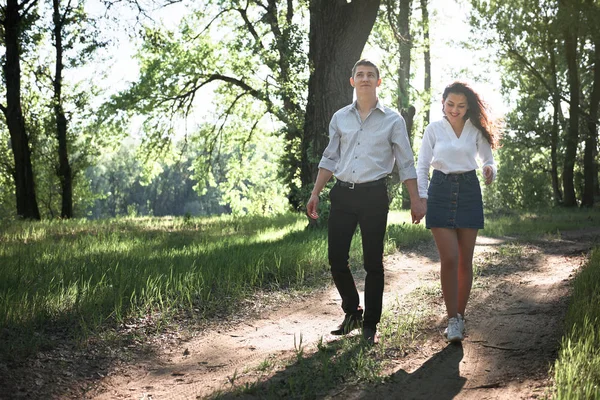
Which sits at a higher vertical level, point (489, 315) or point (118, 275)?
point (118, 275)

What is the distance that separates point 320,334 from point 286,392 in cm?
145

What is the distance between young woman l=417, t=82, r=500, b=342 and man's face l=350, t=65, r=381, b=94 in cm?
64

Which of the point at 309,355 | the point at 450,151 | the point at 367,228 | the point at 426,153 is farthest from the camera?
the point at 426,153

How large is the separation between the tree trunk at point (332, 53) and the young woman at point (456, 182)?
6.21 m

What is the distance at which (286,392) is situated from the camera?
3.61m

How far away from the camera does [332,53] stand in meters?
11.1

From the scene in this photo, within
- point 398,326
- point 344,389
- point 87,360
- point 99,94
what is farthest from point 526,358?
point 99,94

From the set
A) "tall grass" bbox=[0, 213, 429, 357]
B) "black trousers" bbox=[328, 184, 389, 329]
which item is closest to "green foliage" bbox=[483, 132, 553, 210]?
"tall grass" bbox=[0, 213, 429, 357]

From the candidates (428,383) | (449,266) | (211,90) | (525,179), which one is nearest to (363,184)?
(449,266)

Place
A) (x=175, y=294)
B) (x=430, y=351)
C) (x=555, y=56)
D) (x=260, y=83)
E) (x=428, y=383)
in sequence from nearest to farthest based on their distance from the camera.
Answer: (x=428, y=383) < (x=430, y=351) < (x=175, y=294) < (x=260, y=83) < (x=555, y=56)

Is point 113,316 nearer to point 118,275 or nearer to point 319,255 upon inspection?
point 118,275

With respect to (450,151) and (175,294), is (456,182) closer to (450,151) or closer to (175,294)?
(450,151)

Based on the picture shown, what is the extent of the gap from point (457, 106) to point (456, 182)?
0.66m

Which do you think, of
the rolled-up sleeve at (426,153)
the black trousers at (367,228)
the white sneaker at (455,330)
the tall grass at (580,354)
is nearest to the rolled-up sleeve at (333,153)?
the black trousers at (367,228)
